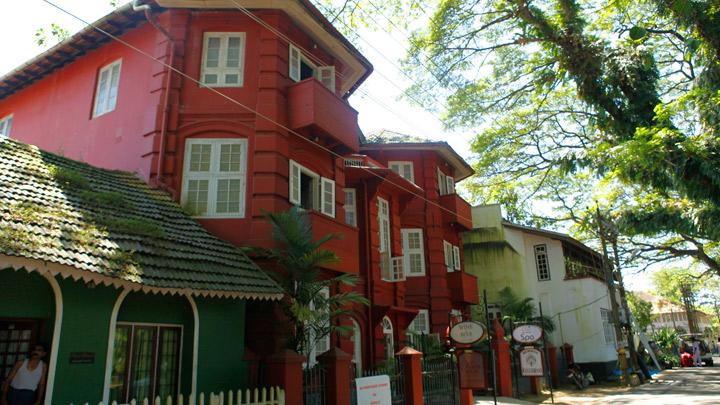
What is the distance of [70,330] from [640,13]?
51.1ft

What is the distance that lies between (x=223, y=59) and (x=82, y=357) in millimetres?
7990

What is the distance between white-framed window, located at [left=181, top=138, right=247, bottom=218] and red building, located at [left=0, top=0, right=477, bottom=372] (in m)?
0.03

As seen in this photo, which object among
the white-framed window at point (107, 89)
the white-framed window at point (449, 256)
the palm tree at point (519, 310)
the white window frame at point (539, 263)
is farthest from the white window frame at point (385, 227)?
the white window frame at point (539, 263)

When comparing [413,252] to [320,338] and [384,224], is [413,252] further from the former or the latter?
[320,338]

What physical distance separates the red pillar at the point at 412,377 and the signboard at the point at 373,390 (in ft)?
5.78

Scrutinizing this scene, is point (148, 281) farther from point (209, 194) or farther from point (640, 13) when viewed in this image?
point (640, 13)

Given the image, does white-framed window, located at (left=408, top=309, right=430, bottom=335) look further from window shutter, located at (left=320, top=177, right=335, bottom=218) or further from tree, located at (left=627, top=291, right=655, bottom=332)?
tree, located at (left=627, top=291, right=655, bottom=332)

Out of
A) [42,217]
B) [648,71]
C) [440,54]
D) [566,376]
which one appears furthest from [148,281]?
[566,376]

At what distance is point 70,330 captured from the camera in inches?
302

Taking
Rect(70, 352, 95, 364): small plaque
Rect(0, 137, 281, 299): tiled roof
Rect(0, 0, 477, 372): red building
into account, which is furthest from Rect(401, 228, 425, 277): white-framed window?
Rect(70, 352, 95, 364): small plaque

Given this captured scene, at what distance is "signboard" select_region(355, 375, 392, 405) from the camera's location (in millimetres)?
9930

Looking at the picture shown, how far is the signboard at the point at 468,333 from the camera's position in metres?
12.9

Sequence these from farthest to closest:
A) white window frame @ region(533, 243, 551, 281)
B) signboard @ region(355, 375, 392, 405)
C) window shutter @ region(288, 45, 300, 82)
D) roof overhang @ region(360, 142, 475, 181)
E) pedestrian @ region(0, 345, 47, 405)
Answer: white window frame @ region(533, 243, 551, 281), roof overhang @ region(360, 142, 475, 181), window shutter @ region(288, 45, 300, 82), signboard @ region(355, 375, 392, 405), pedestrian @ region(0, 345, 47, 405)

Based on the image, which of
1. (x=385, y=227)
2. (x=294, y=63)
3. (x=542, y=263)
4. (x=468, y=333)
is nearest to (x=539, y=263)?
(x=542, y=263)
